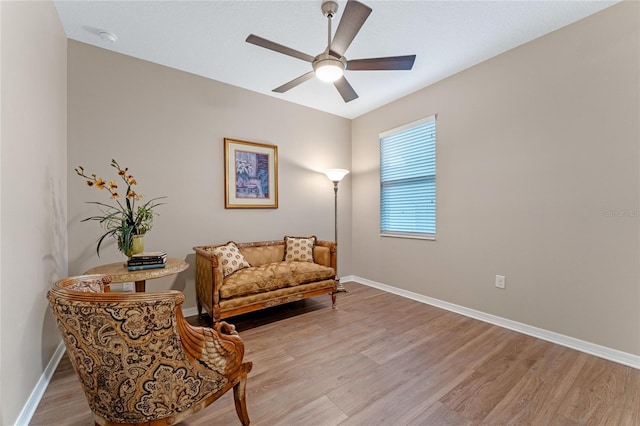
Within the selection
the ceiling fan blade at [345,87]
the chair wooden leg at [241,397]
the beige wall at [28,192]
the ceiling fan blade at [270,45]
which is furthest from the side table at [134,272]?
the ceiling fan blade at [345,87]

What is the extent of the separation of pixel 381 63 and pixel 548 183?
73.0 inches

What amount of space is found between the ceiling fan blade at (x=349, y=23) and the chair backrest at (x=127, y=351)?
1.77 meters

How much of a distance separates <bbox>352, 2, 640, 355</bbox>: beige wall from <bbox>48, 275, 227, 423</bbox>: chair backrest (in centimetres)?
290

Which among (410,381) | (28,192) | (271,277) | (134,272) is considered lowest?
(410,381)

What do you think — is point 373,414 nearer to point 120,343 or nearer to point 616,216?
point 120,343

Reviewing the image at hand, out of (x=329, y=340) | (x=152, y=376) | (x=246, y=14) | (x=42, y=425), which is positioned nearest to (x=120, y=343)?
(x=152, y=376)

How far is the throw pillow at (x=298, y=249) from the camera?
356cm

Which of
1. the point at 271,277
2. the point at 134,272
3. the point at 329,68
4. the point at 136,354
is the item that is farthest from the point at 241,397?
the point at 329,68

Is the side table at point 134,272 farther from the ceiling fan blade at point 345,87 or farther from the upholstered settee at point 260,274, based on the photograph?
the ceiling fan blade at point 345,87

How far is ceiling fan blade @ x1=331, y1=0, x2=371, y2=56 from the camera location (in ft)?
5.20

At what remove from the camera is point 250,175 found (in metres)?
3.54

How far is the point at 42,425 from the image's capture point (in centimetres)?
147

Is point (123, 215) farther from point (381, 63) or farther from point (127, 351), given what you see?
point (381, 63)

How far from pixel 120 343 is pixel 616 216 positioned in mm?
3282
